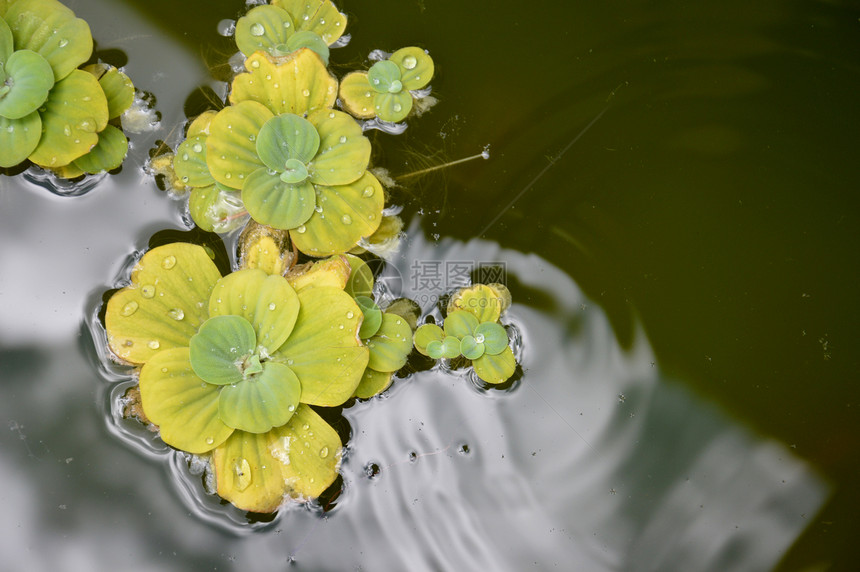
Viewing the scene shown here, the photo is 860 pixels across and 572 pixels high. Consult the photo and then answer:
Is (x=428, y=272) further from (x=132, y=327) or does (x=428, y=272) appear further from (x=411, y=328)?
(x=132, y=327)

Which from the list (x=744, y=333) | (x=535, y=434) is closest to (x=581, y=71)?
(x=744, y=333)

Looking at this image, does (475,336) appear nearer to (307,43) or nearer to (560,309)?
(560,309)

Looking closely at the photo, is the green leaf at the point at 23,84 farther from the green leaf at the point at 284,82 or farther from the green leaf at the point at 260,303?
the green leaf at the point at 260,303

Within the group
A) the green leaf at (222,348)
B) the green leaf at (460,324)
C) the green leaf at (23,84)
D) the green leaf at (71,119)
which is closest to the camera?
the green leaf at (222,348)

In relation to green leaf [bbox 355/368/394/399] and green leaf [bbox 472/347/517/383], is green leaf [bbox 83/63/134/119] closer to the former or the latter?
green leaf [bbox 355/368/394/399]

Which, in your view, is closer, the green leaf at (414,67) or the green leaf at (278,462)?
the green leaf at (278,462)

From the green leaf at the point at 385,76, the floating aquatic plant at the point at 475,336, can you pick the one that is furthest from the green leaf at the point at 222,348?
the green leaf at the point at 385,76

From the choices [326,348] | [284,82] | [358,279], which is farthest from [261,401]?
[284,82]
